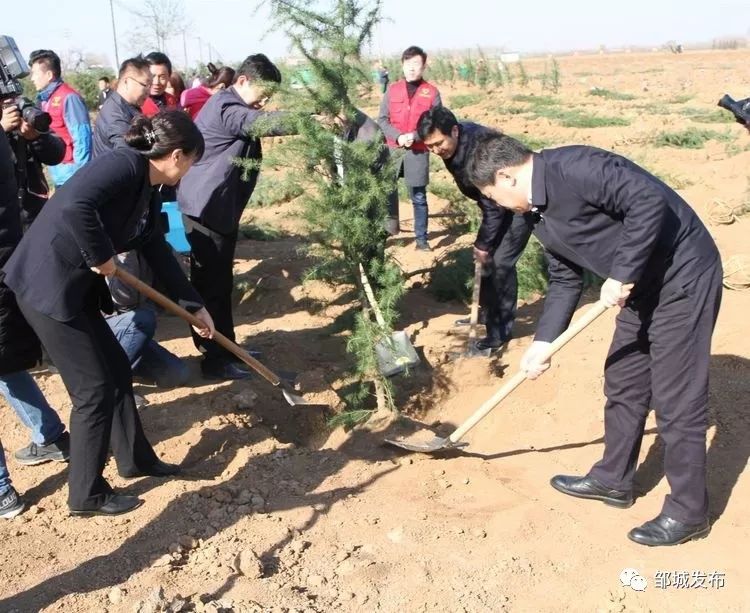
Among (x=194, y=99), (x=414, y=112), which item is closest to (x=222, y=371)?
(x=194, y=99)

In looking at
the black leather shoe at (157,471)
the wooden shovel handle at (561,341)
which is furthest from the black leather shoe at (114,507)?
the wooden shovel handle at (561,341)

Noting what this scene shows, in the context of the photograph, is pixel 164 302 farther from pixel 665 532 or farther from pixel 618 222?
pixel 665 532

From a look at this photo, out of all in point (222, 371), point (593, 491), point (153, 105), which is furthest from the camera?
point (153, 105)

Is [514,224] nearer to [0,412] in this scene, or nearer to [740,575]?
[740,575]

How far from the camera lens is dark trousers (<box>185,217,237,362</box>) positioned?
5.16m

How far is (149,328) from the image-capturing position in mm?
4652

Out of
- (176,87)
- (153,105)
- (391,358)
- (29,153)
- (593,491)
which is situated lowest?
(593,491)

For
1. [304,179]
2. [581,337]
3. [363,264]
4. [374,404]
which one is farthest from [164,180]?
[581,337]

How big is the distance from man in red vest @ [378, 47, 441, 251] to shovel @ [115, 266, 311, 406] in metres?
3.42

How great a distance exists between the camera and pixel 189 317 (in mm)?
4012

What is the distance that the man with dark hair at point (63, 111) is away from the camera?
6180 millimetres

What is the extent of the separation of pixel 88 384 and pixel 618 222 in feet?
8.11

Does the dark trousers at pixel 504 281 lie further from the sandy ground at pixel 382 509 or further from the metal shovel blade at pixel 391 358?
the metal shovel blade at pixel 391 358

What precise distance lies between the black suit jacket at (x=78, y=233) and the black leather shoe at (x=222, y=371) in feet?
6.05
